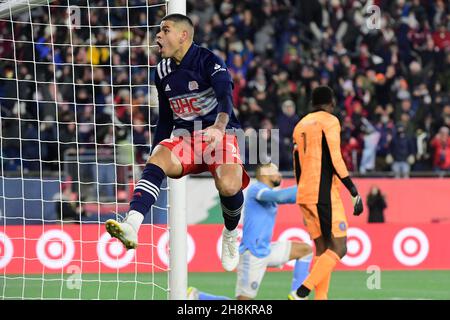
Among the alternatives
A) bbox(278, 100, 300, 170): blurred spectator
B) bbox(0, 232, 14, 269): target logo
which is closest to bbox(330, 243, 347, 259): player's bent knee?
bbox(0, 232, 14, 269): target logo

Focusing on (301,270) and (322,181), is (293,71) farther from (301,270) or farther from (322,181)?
(322,181)

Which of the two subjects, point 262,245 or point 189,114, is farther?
point 262,245

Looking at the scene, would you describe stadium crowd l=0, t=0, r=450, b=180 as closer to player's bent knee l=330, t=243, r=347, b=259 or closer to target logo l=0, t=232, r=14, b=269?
target logo l=0, t=232, r=14, b=269

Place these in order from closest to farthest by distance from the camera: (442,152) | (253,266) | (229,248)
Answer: (229,248), (253,266), (442,152)

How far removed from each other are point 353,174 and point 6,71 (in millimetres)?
5382

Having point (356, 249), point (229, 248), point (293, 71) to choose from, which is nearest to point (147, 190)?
point (229, 248)

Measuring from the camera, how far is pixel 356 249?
48.0 ft

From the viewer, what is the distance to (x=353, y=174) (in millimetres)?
16297

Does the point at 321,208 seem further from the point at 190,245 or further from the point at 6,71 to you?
the point at 6,71

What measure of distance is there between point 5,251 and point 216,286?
8.23 ft

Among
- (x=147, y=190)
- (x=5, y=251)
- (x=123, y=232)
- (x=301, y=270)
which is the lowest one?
(x=5, y=251)

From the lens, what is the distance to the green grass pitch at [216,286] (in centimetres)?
1129

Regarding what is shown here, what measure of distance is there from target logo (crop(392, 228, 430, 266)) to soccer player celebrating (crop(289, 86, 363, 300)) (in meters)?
5.62
